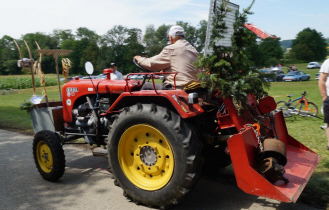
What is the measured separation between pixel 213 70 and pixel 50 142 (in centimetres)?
244

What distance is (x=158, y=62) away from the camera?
368 cm

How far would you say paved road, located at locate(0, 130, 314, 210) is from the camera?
342 centimetres

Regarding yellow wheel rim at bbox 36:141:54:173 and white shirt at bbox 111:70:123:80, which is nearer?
yellow wheel rim at bbox 36:141:54:173

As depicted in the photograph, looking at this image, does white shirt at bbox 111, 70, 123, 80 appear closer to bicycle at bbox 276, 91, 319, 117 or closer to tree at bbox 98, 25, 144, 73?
bicycle at bbox 276, 91, 319, 117

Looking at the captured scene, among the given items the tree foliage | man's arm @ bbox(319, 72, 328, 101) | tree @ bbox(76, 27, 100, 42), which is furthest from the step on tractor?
tree @ bbox(76, 27, 100, 42)

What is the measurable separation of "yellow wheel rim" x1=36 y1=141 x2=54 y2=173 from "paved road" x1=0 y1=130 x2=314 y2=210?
0.20m

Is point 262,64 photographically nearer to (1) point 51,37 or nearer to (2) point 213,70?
(2) point 213,70

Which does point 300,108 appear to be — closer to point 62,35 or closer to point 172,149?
point 172,149

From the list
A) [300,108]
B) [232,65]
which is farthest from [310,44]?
[232,65]

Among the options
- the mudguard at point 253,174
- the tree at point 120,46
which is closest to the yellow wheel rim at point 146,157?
the mudguard at point 253,174

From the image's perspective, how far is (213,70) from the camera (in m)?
3.34

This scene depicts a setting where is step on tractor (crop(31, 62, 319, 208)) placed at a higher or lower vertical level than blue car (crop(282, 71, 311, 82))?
higher

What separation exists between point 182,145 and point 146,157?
2.10 feet

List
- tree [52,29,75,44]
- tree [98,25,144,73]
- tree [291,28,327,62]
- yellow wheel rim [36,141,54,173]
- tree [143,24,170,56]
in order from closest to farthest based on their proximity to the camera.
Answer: yellow wheel rim [36,141,54,173] → tree [98,25,144,73] → tree [291,28,327,62] → tree [143,24,170,56] → tree [52,29,75,44]
